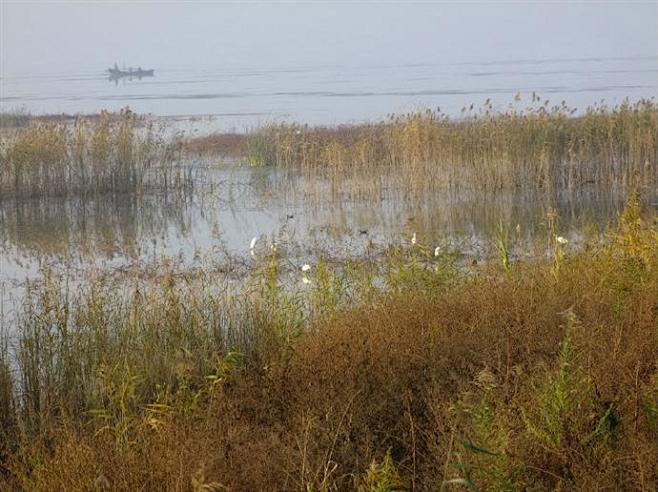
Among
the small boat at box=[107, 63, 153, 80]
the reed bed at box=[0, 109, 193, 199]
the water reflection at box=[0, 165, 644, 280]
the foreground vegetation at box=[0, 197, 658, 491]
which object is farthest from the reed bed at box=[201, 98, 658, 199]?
the small boat at box=[107, 63, 153, 80]

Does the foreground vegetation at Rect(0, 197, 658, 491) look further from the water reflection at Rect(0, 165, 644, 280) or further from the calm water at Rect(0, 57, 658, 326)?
the water reflection at Rect(0, 165, 644, 280)

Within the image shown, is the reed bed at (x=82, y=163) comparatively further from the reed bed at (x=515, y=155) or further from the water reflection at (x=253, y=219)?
the reed bed at (x=515, y=155)

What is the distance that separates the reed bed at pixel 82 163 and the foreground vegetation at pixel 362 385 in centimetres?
853

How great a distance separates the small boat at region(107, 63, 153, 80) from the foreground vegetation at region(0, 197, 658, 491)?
225ft

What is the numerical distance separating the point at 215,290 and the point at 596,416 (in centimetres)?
441

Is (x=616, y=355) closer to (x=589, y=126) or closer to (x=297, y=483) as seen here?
(x=297, y=483)

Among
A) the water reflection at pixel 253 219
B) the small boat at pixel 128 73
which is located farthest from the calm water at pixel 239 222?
the small boat at pixel 128 73

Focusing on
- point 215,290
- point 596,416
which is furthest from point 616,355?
point 215,290

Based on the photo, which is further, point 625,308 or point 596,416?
point 625,308

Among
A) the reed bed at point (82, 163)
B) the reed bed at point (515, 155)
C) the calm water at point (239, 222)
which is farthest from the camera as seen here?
the reed bed at point (82, 163)

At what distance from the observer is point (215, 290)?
810 cm

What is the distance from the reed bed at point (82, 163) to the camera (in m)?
15.2

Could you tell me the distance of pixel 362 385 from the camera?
484 centimetres

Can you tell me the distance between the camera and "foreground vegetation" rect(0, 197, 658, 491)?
149 inches
